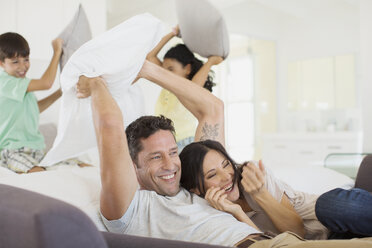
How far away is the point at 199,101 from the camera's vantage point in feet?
5.36

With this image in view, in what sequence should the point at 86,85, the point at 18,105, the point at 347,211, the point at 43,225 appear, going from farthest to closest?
the point at 18,105, the point at 86,85, the point at 347,211, the point at 43,225

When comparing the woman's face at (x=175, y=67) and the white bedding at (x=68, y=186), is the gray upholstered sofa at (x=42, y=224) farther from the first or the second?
the woman's face at (x=175, y=67)

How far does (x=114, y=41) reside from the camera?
1310 mm

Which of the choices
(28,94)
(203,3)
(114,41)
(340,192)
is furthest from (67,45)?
(340,192)

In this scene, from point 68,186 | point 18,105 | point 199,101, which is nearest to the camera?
point 68,186

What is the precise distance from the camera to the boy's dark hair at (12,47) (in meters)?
1.95

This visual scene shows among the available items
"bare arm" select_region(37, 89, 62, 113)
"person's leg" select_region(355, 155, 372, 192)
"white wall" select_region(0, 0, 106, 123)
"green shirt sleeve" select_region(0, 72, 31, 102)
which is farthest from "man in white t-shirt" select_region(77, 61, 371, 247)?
"white wall" select_region(0, 0, 106, 123)

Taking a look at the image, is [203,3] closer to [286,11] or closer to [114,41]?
[114,41]

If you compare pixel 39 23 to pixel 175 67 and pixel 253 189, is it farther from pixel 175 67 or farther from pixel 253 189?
pixel 253 189

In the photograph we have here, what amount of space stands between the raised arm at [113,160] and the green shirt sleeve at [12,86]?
42.7 inches

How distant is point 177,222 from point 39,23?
1.95 metres

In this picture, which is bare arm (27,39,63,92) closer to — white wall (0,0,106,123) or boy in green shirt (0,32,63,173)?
boy in green shirt (0,32,63,173)

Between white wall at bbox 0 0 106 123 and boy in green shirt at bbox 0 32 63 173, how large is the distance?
41 cm

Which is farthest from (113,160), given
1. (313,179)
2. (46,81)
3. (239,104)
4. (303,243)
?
(239,104)
